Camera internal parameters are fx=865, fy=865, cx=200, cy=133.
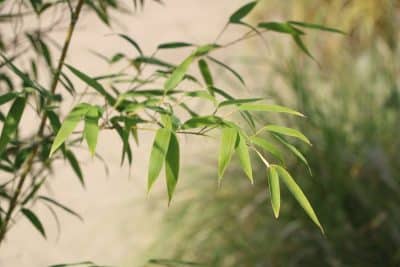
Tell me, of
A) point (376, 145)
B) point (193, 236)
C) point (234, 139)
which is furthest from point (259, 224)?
point (234, 139)

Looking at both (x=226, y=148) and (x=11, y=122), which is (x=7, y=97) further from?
(x=226, y=148)

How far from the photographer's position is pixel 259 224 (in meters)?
2.76

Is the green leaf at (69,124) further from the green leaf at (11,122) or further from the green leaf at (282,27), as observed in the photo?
the green leaf at (282,27)

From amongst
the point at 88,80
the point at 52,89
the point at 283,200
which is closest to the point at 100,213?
the point at 283,200

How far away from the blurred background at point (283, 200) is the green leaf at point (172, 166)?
3.86 ft

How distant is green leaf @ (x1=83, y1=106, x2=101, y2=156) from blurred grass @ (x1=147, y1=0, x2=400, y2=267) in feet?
5.08

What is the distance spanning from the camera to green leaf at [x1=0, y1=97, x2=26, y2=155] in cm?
110

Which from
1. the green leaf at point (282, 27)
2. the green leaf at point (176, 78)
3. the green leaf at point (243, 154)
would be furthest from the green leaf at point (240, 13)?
the green leaf at point (243, 154)

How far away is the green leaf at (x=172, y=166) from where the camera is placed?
101 cm

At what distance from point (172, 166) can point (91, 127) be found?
121 mm

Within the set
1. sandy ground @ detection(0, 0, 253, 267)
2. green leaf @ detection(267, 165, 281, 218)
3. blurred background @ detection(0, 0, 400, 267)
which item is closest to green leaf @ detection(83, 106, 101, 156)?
green leaf @ detection(267, 165, 281, 218)

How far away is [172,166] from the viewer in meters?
1.01

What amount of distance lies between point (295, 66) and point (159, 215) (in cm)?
71

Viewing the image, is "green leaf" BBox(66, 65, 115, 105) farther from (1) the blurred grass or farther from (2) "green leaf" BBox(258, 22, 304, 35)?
(1) the blurred grass
